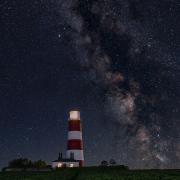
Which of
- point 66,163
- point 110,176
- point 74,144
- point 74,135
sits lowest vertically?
point 110,176

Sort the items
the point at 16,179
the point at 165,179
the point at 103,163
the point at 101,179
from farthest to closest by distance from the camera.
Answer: the point at 103,163, the point at 16,179, the point at 101,179, the point at 165,179

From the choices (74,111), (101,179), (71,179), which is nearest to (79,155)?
(74,111)

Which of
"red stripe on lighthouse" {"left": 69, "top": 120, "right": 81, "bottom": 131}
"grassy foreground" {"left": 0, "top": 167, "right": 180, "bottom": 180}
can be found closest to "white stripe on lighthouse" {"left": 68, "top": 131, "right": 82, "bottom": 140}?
"red stripe on lighthouse" {"left": 69, "top": 120, "right": 81, "bottom": 131}

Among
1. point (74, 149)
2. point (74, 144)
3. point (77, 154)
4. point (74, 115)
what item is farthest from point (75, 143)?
point (74, 115)

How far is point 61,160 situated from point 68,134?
14.9 feet

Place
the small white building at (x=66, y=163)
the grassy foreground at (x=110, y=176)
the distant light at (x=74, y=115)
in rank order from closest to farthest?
the grassy foreground at (x=110, y=176) → the small white building at (x=66, y=163) → the distant light at (x=74, y=115)

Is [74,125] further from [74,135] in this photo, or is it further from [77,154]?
[77,154]

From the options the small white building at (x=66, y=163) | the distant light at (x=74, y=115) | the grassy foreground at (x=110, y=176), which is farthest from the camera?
the distant light at (x=74, y=115)

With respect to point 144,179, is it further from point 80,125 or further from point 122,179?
point 80,125

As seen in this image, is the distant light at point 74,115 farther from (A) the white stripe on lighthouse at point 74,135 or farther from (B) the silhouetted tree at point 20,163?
(B) the silhouetted tree at point 20,163

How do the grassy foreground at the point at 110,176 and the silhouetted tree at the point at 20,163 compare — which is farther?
the silhouetted tree at the point at 20,163

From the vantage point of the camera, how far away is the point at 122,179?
91.4 feet

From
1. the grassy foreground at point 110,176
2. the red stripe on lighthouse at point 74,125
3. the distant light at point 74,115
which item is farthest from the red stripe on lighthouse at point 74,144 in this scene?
the grassy foreground at point 110,176

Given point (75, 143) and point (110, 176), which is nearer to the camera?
point (110, 176)
